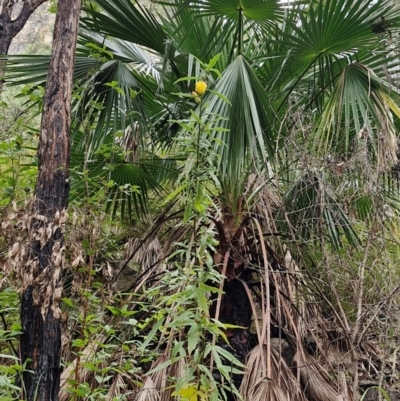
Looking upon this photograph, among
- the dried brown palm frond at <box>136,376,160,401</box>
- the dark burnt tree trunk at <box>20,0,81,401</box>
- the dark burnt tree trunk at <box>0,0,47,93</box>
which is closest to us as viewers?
the dark burnt tree trunk at <box>20,0,81,401</box>

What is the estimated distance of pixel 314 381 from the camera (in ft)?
8.28

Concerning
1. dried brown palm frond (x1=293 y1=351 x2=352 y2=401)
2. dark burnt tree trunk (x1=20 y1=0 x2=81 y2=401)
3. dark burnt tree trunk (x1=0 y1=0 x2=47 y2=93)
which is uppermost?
dark burnt tree trunk (x1=0 y1=0 x2=47 y2=93)

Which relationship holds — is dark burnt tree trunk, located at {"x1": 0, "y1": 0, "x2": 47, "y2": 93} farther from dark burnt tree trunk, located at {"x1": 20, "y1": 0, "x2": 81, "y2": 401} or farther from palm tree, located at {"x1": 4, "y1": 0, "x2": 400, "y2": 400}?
dark burnt tree trunk, located at {"x1": 20, "y1": 0, "x2": 81, "y2": 401}

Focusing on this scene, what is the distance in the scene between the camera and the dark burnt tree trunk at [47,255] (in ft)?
5.74

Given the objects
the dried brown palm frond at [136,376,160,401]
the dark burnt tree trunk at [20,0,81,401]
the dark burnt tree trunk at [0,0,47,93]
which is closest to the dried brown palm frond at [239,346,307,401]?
the dried brown palm frond at [136,376,160,401]

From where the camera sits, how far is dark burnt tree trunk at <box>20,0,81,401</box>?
175cm

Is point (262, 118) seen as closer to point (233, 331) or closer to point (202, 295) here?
point (233, 331)

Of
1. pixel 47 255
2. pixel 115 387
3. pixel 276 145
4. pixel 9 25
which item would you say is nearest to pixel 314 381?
pixel 115 387

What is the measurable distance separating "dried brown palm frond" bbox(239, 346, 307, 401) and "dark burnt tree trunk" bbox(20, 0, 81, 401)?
1001mm

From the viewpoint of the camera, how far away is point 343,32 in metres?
2.84

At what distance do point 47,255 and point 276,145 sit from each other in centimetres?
150

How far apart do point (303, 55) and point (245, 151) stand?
0.98m

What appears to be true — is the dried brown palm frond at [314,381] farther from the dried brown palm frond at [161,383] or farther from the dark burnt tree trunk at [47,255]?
the dark burnt tree trunk at [47,255]

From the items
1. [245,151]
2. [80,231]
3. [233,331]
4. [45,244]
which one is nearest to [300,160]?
[245,151]
